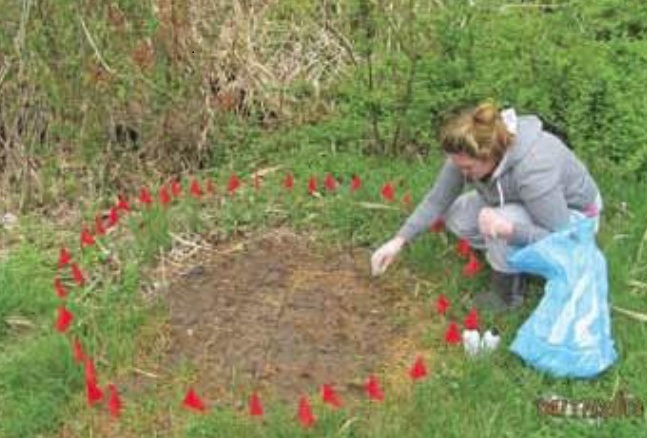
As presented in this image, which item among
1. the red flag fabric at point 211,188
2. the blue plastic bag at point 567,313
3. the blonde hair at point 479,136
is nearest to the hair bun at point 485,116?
the blonde hair at point 479,136

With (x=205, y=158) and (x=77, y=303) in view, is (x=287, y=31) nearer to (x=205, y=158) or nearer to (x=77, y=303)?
(x=205, y=158)

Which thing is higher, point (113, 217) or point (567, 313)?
point (567, 313)

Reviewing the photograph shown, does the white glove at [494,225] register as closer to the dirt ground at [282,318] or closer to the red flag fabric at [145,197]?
the dirt ground at [282,318]

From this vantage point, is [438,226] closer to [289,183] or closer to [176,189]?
[289,183]

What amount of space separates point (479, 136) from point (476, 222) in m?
0.56

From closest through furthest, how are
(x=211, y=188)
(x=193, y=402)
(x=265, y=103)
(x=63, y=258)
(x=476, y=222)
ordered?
(x=193, y=402)
(x=476, y=222)
(x=63, y=258)
(x=211, y=188)
(x=265, y=103)

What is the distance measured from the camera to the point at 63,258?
4559mm

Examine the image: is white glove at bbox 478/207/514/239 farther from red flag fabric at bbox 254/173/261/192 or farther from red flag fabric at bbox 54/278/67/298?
red flag fabric at bbox 54/278/67/298

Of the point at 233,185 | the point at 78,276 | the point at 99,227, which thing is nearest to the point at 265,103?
the point at 233,185

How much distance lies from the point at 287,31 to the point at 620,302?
8.82 feet

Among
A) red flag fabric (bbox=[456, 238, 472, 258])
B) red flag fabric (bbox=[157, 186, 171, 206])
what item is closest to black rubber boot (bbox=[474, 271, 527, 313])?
red flag fabric (bbox=[456, 238, 472, 258])

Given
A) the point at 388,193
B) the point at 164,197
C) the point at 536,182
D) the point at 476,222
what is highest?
the point at 536,182

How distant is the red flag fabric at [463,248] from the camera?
434 centimetres

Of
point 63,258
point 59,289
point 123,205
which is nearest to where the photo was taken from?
point 59,289
